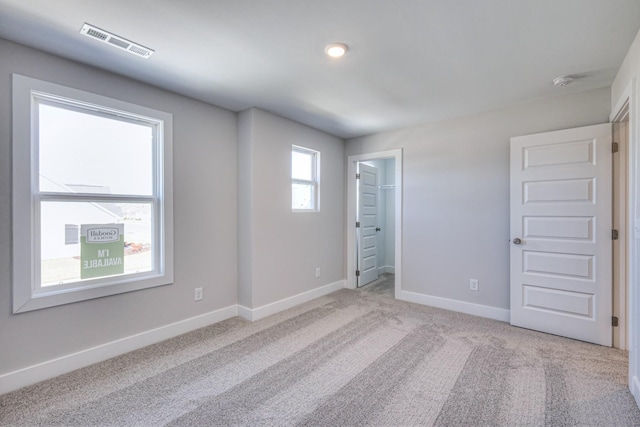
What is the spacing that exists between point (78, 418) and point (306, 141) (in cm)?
344

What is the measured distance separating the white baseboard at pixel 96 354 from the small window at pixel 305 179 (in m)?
1.74

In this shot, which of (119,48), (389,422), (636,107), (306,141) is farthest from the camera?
(306,141)

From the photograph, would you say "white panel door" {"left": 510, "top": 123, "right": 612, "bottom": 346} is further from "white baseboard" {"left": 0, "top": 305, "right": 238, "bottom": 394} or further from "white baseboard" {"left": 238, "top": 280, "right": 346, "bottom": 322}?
"white baseboard" {"left": 0, "top": 305, "right": 238, "bottom": 394}

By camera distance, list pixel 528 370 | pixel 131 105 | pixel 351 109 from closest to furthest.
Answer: pixel 528 370 < pixel 131 105 < pixel 351 109

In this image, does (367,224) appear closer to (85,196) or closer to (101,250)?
(101,250)

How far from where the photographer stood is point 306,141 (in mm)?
4059

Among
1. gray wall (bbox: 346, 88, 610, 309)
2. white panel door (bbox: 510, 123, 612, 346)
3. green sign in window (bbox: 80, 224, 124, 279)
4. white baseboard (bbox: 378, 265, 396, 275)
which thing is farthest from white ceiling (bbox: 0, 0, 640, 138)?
white baseboard (bbox: 378, 265, 396, 275)

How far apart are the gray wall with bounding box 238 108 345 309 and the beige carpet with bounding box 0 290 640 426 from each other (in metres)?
0.63

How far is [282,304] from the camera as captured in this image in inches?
144

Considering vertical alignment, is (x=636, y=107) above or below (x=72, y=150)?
above

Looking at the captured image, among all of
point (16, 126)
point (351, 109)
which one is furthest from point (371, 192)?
point (16, 126)

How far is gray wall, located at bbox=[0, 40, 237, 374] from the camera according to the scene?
203 centimetres

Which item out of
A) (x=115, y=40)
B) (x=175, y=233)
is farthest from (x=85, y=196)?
(x=115, y=40)

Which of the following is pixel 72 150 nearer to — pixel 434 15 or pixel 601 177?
pixel 434 15
